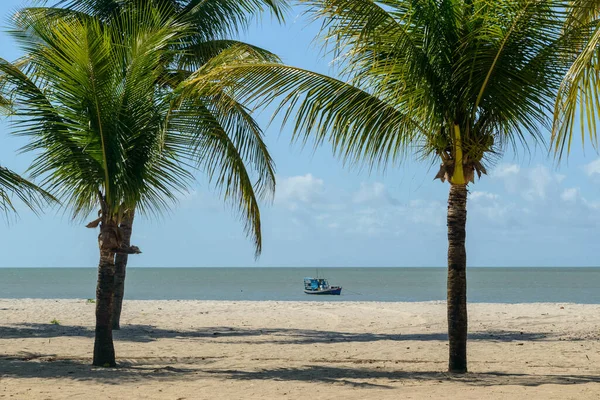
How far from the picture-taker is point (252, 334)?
50.9ft

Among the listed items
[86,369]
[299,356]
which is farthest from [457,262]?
[86,369]

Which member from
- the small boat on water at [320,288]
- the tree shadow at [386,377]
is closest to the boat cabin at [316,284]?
the small boat on water at [320,288]

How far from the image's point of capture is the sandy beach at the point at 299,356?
26.7 ft

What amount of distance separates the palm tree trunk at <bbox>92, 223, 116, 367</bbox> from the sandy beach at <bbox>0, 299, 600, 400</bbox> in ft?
1.03

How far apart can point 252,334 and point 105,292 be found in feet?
20.4

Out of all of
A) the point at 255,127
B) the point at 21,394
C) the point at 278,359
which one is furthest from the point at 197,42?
the point at 21,394

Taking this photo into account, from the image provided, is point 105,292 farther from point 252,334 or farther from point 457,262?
point 252,334

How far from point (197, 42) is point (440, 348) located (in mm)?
8163

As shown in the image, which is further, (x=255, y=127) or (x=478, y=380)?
(x=255, y=127)

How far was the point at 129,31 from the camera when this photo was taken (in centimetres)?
1006

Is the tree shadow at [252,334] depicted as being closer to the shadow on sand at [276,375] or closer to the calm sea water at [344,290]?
the shadow on sand at [276,375]

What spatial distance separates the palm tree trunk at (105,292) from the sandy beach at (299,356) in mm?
314

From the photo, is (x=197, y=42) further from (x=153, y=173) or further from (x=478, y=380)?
(x=478, y=380)

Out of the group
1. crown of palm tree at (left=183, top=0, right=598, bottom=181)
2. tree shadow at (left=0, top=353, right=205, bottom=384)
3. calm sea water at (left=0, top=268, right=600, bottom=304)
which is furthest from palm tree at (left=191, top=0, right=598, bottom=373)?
calm sea water at (left=0, top=268, right=600, bottom=304)
